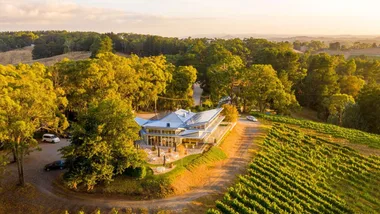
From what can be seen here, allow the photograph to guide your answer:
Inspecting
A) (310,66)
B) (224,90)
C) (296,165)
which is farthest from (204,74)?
(296,165)

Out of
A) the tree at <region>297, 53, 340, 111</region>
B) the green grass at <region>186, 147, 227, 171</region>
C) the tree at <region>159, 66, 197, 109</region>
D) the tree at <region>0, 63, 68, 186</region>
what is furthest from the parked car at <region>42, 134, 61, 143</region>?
the tree at <region>297, 53, 340, 111</region>

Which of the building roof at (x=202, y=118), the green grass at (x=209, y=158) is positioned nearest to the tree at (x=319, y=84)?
the building roof at (x=202, y=118)

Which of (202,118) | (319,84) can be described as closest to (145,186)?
(202,118)

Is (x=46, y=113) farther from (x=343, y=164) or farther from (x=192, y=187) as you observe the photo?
(x=343, y=164)

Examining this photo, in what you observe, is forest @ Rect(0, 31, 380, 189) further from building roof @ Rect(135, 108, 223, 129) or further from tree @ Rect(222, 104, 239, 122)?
tree @ Rect(222, 104, 239, 122)

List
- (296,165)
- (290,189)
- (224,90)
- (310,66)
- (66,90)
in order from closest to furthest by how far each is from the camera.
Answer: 1. (290,189)
2. (296,165)
3. (66,90)
4. (224,90)
5. (310,66)

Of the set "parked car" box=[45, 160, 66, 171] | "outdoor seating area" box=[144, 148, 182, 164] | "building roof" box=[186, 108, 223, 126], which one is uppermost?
"building roof" box=[186, 108, 223, 126]

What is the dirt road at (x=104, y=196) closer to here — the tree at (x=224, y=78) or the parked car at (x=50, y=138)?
the parked car at (x=50, y=138)
